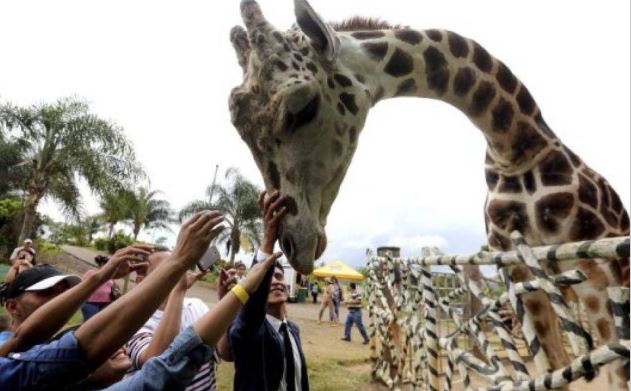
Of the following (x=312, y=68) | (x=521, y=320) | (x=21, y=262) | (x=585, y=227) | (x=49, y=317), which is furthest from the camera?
(x=21, y=262)

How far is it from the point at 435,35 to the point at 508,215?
113 centimetres

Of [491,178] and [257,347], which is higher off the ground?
[491,178]

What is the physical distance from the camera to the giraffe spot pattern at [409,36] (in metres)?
2.68

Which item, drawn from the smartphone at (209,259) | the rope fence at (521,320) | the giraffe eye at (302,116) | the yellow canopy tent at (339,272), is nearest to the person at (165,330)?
the smartphone at (209,259)

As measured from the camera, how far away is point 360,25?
289 cm

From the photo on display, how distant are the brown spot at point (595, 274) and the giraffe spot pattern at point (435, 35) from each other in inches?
56.4

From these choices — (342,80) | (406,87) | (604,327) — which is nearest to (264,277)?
(342,80)

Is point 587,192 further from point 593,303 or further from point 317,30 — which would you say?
point 317,30

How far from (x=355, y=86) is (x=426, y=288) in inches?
58.5

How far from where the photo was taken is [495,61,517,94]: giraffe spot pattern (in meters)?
2.82

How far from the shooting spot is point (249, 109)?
7.11ft

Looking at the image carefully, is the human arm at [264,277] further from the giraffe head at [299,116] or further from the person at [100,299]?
the person at [100,299]

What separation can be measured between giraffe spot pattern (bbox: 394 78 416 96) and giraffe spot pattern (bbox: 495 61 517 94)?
545mm

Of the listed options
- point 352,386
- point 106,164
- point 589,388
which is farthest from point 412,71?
point 106,164
